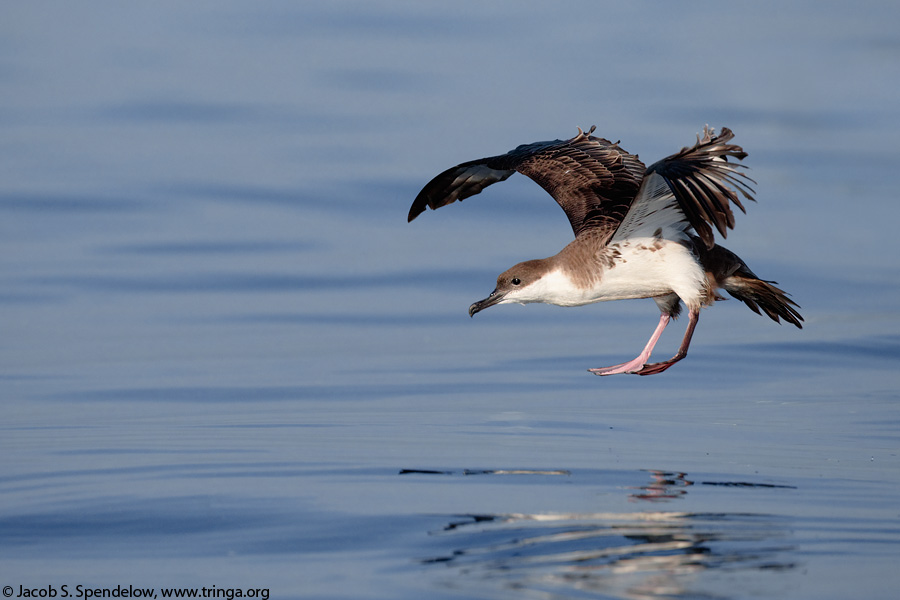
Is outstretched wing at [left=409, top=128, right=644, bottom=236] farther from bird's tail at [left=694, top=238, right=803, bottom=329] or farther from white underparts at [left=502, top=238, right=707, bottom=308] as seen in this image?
bird's tail at [left=694, top=238, right=803, bottom=329]

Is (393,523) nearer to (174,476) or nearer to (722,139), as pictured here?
(174,476)

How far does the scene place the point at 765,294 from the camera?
12.2 meters

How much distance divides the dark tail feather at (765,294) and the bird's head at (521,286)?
1.46 meters

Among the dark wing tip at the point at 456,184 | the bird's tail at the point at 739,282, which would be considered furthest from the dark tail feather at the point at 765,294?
the dark wing tip at the point at 456,184

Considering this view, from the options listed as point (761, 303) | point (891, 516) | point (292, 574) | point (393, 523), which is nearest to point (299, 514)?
point (393, 523)

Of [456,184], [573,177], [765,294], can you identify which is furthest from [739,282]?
[456,184]

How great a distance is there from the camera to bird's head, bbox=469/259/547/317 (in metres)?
12.1

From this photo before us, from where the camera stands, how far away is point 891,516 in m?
9.46

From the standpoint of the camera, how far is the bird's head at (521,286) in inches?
475

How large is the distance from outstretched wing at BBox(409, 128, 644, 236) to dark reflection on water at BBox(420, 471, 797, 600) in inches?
135

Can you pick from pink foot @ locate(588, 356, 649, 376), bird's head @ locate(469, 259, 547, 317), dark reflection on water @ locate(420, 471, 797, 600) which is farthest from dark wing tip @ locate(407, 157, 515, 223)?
dark reflection on water @ locate(420, 471, 797, 600)

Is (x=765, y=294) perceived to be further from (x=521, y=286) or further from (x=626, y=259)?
(x=521, y=286)

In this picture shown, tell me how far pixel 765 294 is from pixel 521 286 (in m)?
1.95

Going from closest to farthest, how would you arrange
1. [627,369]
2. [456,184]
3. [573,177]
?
[627,369]
[573,177]
[456,184]
